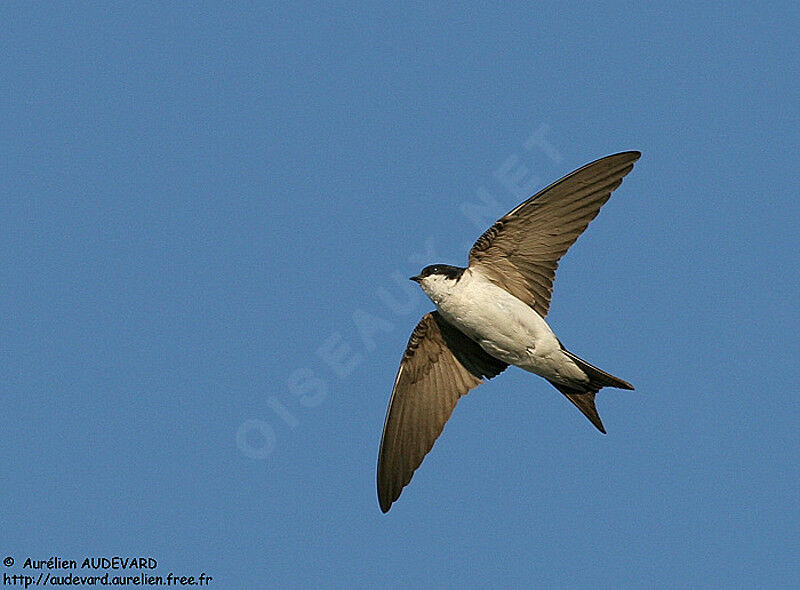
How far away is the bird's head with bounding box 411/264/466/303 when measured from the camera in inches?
324

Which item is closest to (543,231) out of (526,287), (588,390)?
(526,287)

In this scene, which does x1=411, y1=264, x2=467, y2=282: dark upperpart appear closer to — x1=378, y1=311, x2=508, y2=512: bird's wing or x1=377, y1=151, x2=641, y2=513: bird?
x1=377, y1=151, x2=641, y2=513: bird

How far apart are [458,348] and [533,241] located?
3.85ft

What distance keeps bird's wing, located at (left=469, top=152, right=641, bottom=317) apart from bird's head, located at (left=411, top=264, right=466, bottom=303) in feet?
0.68

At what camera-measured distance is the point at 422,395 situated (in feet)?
29.4

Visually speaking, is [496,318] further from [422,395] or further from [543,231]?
[422,395]

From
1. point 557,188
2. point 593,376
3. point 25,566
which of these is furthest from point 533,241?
point 25,566

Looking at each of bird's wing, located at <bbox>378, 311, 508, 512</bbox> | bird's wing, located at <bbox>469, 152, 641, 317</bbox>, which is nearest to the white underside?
bird's wing, located at <bbox>469, 152, 641, 317</bbox>

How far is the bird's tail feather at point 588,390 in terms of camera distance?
826 centimetres

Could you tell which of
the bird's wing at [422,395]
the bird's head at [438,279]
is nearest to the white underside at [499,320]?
the bird's head at [438,279]

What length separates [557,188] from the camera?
26.5 feet

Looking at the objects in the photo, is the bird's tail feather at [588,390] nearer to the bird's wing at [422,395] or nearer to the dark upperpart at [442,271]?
the bird's wing at [422,395]

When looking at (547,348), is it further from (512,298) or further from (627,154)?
(627,154)

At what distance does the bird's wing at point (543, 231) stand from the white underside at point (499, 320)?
0.45 ft
